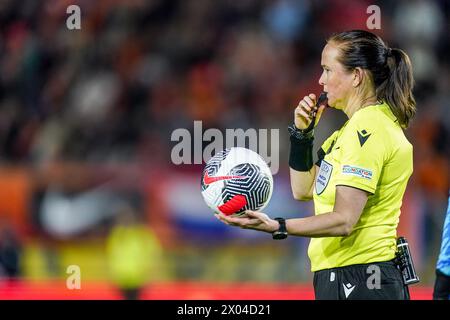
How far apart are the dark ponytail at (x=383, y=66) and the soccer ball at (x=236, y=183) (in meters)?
0.59

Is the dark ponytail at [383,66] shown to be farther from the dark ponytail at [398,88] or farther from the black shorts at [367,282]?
the black shorts at [367,282]

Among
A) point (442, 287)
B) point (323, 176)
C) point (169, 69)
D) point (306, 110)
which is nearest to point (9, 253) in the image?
point (169, 69)

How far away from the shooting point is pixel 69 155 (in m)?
10.6

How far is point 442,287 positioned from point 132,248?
5.31 m

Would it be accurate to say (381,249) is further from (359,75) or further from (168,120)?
(168,120)

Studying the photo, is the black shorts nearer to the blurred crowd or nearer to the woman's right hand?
the woman's right hand

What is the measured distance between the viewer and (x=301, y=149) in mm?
4422

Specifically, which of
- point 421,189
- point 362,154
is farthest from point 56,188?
point 362,154

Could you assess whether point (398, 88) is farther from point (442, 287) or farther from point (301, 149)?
point (442, 287)

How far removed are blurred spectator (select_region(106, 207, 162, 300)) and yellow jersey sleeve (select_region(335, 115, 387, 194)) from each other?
5.89 m

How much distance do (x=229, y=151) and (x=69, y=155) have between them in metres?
6.61

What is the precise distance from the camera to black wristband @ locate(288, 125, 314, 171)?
14.4 feet

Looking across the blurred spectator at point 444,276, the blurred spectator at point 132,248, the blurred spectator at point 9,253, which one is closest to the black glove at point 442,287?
the blurred spectator at point 444,276

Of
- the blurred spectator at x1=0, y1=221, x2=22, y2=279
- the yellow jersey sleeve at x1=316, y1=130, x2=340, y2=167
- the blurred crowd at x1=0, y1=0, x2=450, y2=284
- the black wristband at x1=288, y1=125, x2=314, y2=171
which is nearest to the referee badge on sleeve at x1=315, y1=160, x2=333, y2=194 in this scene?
the yellow jersey sleeve at x1=316, y1=130, x2=340, y2=167
